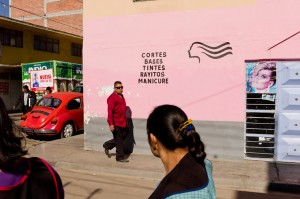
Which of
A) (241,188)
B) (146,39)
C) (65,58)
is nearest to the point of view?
(241,188)

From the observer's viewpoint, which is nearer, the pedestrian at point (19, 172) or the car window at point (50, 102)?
the pedestrian at point (19, 172)

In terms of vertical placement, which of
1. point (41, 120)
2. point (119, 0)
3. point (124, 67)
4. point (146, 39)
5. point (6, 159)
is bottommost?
point (41, 120)

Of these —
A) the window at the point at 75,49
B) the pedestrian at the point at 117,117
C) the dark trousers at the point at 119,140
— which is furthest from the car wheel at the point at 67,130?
the window at the point at 75,49

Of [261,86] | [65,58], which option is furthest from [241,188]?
[65,58]

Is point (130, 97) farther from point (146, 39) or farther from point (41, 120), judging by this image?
point (41, 120)

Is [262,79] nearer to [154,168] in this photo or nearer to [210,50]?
[210,50]

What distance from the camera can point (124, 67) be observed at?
30.5 feet

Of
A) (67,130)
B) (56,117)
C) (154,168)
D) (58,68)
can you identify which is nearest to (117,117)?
(154,168)

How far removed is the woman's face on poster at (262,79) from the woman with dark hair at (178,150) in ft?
21.3

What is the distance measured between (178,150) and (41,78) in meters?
20.1

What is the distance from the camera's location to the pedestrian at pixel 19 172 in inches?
61.2

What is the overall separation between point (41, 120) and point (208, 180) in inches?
435

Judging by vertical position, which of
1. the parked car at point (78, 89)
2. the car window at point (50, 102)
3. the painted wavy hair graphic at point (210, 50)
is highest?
the painted wavy hair graphic at point (210, 50)

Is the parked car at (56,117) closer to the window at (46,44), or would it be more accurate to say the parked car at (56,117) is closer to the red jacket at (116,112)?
the red jacket at (116,112)
